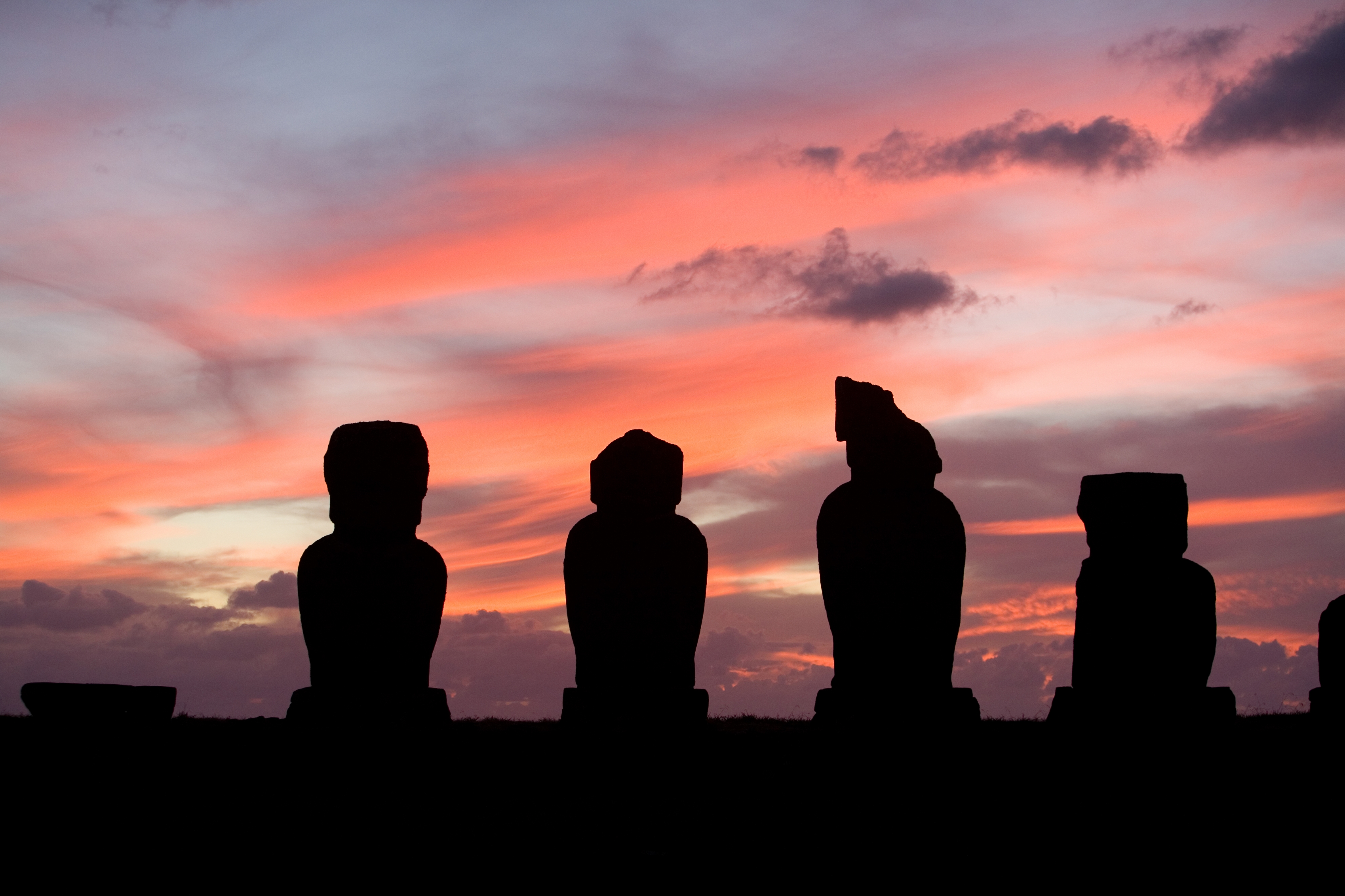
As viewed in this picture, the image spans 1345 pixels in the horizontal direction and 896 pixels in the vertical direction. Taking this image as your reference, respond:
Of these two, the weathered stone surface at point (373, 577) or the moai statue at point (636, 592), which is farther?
the weathered stone surface at point (373, 577)

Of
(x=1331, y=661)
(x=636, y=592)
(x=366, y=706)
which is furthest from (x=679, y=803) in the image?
(x=1331, y=661)

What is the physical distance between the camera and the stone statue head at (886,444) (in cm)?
1198

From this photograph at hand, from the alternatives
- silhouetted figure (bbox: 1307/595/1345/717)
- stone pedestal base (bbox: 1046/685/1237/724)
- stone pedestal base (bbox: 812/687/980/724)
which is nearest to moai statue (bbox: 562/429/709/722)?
stone pedestal base (bbox: 812/687/980/724)

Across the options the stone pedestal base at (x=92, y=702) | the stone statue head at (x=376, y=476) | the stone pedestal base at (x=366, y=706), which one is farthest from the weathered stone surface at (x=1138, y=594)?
the stone pedestal base at (x=92, y=702)

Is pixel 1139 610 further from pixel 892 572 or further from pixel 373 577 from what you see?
pixel 373 577

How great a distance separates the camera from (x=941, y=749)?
1115 centimetres

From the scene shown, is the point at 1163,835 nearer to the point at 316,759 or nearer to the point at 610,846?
the point at 610,846

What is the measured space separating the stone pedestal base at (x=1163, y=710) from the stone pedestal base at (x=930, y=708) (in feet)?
3.45

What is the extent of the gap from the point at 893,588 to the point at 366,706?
15.7 ft

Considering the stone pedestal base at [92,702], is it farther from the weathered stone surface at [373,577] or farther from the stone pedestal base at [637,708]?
the stone pedestal base at [637,708]

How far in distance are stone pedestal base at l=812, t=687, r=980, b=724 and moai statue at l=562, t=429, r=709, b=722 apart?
107cm

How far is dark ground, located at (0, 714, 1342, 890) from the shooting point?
967cm

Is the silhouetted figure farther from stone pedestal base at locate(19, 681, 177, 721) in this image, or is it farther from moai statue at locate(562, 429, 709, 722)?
stone pedestal base at locate(19, 681, 177, 721)

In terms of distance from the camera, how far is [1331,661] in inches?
505
